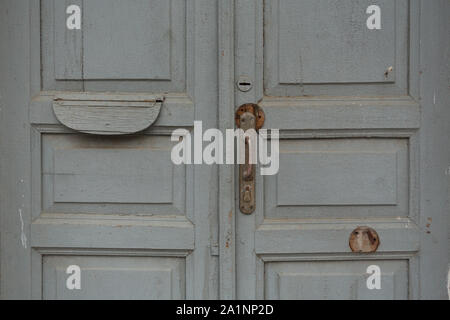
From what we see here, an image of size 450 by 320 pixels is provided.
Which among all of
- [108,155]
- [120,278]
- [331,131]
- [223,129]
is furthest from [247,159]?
[120,278]

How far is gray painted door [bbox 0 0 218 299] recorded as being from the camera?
159 centimetres

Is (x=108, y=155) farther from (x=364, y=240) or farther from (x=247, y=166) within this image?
(x=364, y=240)

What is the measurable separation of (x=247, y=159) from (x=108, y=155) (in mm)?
456

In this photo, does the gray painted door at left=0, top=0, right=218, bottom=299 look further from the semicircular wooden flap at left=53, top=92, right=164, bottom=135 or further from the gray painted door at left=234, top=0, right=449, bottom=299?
the gray painted door at left=234, top=0, right=449, bottom=299

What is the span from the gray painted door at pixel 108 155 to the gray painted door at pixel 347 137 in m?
Result: 0.15

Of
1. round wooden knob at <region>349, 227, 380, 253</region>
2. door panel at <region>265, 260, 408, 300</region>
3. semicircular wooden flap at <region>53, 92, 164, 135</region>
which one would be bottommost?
door panel at <region>265, 260, 408, 300</region>

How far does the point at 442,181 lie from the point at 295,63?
0.61 meters

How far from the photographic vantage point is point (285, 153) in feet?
5.24

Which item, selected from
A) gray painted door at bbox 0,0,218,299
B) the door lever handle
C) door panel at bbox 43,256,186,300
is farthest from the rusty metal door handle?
door panel at bbox 43,256,186,300

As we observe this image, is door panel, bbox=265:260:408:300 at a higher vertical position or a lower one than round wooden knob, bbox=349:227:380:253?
lower

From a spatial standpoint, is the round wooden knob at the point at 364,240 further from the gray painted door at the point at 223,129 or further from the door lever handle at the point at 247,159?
the door lever handle at the point at 247,159

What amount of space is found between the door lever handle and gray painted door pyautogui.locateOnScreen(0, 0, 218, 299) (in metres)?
0.10

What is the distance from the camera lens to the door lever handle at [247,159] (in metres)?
1.57
